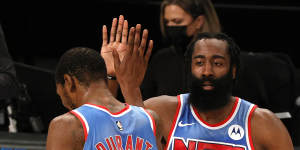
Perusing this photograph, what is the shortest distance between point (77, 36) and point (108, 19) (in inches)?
13.2

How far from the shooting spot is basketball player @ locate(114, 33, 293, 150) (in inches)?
140

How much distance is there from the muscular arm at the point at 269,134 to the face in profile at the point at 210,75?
0.22 m

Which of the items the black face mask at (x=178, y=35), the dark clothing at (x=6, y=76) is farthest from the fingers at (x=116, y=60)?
the black face mask at (x=178, y=35)

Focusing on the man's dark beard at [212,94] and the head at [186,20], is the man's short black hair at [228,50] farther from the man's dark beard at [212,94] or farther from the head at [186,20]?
the head at [186,20]

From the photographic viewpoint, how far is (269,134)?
355cm

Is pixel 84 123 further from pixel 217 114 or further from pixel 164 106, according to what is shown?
pixel 217 114

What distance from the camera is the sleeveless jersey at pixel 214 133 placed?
11.7 feet

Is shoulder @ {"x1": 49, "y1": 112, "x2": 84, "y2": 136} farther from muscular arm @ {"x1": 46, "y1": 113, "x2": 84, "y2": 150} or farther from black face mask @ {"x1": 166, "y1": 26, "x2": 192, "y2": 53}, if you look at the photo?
black face mask @ {"x1": 166, "y1": 26, "x2": 192, "y2": 53}

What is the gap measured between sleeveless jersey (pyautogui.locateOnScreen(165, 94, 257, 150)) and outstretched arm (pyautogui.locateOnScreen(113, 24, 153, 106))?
25 centimetres

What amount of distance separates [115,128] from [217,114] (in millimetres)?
841

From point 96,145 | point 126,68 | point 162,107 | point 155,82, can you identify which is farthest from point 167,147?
point 155,82

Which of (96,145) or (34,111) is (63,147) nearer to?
(96,145)

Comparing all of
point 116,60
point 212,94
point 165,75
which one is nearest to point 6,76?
point 116,60

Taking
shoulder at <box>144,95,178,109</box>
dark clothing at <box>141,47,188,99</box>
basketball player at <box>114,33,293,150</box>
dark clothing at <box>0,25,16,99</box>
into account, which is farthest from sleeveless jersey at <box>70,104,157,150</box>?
dark clothing at <box>141,47,188,99</box>
